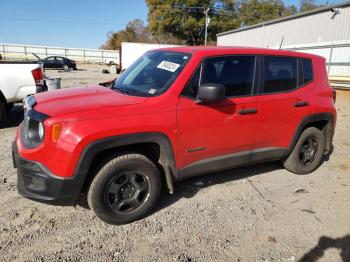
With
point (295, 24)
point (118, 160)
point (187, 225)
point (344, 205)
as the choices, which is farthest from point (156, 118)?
point (295, 24)

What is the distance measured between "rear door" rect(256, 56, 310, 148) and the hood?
1683 millimetres

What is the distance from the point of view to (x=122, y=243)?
121 inches

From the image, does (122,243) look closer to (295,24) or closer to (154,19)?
(295,24)

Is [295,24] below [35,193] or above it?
above

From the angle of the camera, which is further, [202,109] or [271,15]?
[271,15]

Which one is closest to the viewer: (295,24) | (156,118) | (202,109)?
(156,118)

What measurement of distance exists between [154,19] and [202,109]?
50.7m

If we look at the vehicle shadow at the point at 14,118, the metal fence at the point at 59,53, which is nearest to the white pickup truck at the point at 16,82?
the vehicle shadow at the point at 14,118

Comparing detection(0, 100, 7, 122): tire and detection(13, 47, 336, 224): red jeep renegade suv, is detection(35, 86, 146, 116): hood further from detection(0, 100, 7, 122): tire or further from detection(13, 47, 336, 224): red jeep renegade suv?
detection(0, 100, 7, 122): tire

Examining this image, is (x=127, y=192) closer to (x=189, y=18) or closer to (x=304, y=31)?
(x=304, y=31)

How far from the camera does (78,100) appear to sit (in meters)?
3.28

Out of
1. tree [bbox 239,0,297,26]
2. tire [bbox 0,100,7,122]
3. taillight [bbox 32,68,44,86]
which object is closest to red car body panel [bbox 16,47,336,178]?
taillight [bbox 32,68,44,86]

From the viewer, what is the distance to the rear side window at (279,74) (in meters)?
4.08

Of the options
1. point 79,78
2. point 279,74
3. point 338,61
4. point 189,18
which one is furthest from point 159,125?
point 189,18
